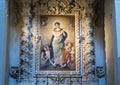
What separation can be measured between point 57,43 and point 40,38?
0.60 metres

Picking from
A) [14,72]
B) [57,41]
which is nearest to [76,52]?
[57,41]

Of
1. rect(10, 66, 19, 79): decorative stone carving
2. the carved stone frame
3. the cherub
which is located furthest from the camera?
the cherub

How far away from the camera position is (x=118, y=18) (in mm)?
8289

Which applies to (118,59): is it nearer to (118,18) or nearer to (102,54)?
(118,18)

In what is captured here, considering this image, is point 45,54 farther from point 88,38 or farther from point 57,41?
point 88,38

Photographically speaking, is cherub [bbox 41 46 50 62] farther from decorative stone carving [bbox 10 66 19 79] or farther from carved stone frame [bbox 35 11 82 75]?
decorative stone carving [bbox 10 66 19 79]

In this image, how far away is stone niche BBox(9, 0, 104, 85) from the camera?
1003 cm

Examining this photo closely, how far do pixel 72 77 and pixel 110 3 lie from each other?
8.96ft

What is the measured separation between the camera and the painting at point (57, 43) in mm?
10181

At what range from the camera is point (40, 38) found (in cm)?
1034

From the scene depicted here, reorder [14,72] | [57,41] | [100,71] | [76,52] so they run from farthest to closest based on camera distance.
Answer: [57,41]
[76,52]
[100,71]
[14,72]

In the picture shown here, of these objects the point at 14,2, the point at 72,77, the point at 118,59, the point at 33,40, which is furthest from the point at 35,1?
the point at 118,59

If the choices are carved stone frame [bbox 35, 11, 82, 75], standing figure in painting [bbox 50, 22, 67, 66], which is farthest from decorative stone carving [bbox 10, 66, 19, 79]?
standing figure in painting [bbox 50, 22, 67, 66]

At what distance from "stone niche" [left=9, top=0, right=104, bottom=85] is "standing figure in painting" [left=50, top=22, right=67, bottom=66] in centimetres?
41
